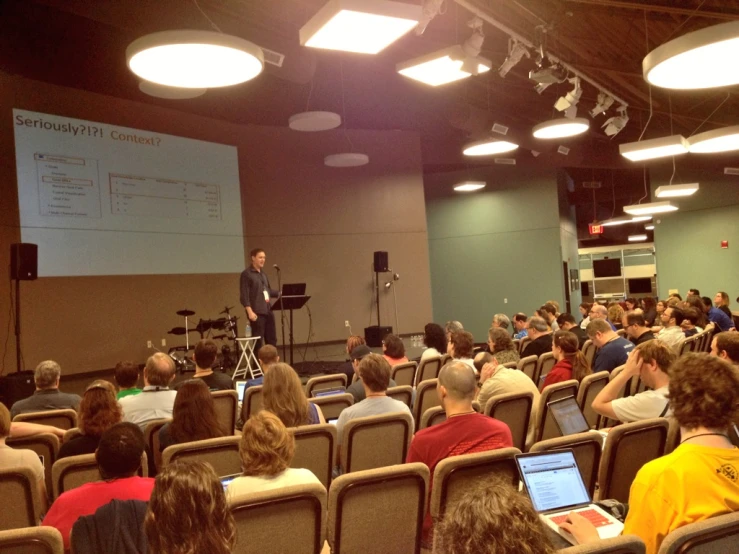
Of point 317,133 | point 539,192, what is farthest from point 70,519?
point 539,192

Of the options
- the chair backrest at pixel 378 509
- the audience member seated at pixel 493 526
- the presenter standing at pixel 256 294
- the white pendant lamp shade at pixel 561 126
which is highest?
the white pendant lamp shade at pixel 561 126

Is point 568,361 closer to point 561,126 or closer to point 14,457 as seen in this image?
point 14,457

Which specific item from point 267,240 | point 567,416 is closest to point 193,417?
point 567,416

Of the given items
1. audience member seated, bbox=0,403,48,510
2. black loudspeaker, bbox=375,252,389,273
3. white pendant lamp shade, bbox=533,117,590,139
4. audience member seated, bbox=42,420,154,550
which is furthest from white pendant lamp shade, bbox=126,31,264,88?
black loudspeaker, bbox=375,252,389,273

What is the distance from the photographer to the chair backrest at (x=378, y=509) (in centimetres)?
232

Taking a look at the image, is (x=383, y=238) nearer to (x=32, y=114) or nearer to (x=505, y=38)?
(x=505, y=38)

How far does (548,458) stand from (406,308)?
10.8 m

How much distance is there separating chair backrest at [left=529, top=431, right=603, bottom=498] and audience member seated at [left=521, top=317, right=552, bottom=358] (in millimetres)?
4247

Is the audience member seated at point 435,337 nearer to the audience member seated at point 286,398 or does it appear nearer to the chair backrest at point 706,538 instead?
the audience member seated at point 286,398

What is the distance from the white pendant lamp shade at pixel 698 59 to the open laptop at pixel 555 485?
305 centimetres

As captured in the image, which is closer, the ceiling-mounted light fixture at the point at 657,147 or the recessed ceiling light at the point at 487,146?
the ceiling-mounted light fixture at the point at 657,147

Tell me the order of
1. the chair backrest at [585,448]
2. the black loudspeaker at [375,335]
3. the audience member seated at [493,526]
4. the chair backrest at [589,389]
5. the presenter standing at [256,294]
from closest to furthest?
the audience member seated at [493,526], the chair backrest at [585,448], the chair backrest at [589,389], the presenter standing at [256,294], the black loudspeaker at [375,335]

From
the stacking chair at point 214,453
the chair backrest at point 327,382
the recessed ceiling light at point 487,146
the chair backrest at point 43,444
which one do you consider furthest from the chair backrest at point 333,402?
the recessed ceiling light at point 487,146

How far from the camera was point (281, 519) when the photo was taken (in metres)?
2.20
